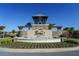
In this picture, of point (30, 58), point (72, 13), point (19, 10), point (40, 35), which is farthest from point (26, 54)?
point (72, 13)

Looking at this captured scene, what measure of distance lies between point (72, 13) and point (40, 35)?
3.42 ft

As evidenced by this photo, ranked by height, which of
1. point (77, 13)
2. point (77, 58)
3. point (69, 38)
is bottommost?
point (77, 58)

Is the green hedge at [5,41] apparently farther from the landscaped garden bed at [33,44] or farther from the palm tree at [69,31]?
the palm tree at [69,31]

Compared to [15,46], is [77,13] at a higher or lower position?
higher

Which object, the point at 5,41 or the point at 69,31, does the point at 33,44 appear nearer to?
the point at 5,41

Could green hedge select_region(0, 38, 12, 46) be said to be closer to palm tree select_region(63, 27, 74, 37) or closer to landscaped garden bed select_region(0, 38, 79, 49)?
landscaped garden bed select_region(0, 38, 79, 49)

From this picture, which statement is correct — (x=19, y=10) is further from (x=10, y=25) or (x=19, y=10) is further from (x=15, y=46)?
(x=15, y=46)

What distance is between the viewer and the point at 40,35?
7.09 m

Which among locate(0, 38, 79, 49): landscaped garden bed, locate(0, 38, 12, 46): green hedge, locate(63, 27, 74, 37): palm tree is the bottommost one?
locate(0, 38, 79, 49): landscaped garden bed

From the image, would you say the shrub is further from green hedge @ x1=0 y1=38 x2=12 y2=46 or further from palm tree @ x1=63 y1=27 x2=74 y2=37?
palm tree @ x1=63 y1=27 x2=74 y2=37

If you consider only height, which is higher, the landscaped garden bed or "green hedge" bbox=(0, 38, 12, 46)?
"green hedge" bbox=(0, 38, 12, 46)

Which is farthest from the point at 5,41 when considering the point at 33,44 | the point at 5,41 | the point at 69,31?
the point at 69,31

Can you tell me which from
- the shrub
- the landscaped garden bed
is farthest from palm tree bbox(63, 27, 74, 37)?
the shrub

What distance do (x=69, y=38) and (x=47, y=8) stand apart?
995 millimetres
